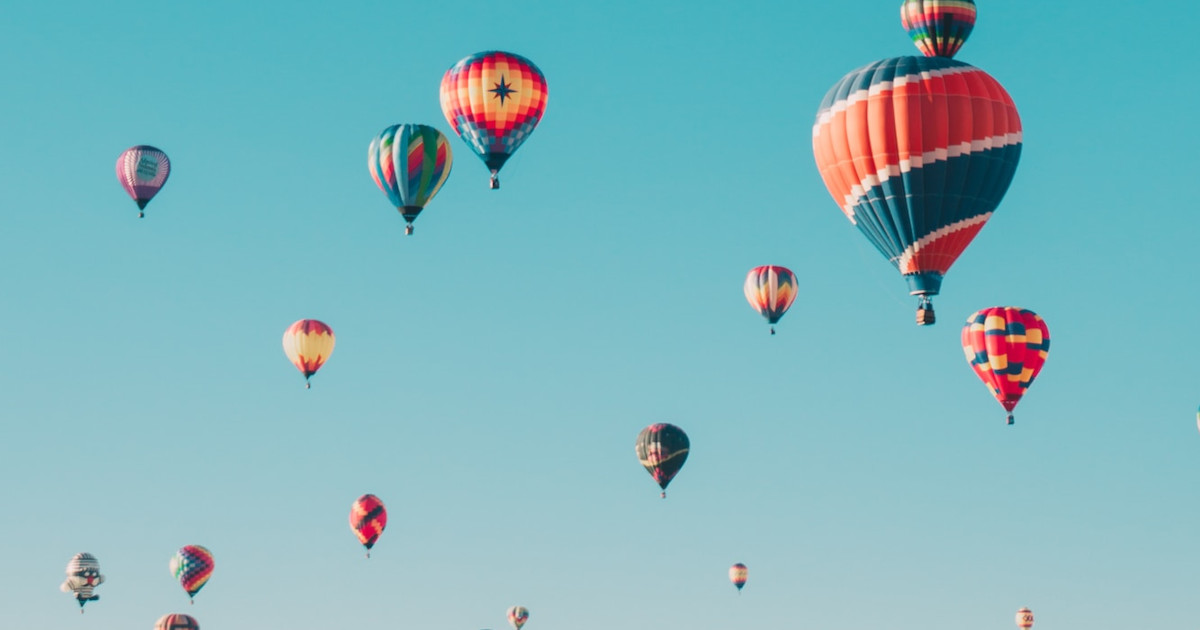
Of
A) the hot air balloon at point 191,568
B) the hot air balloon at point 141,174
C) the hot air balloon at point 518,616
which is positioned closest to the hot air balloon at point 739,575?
the hot air balloon at point 518,616

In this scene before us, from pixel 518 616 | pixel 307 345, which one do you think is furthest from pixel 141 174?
pixel 518 616

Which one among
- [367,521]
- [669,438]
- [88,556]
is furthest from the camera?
[88,556]

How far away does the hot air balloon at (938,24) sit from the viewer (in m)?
59.1

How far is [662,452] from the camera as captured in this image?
255 ft

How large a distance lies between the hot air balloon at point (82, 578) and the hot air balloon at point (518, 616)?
56.8 ft

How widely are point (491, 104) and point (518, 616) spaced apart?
129 ft

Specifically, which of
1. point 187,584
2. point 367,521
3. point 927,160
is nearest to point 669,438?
point 367,521

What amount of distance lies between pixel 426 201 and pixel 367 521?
2322cm

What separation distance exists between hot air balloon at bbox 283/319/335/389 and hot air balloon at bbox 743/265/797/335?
14.5 metres

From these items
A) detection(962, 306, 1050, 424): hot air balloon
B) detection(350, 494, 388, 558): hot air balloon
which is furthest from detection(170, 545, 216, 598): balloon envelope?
detection(962, 306, 1050, 424): hot air balloon

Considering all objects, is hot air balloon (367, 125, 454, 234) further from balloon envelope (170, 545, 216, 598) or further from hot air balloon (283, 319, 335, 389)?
balloon envelope (170, 545, 216, 598)

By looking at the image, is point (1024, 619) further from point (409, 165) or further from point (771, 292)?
point (409, 165)

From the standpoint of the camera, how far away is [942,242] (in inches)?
2095

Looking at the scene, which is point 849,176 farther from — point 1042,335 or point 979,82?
point 1042,335
